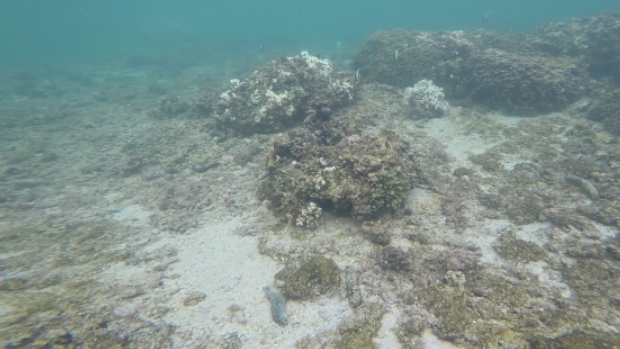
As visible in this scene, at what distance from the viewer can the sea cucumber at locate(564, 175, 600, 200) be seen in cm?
788

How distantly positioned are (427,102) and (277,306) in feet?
38.7

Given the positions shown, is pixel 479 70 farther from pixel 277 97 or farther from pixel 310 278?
pixel 310 278

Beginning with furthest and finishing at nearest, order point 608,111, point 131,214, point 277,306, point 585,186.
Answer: point 608,111 → point 131,214 → point 585,186 → point 277,306

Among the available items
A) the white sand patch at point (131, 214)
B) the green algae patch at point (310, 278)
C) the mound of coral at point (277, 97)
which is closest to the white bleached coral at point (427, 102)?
the mound of coral at point (277, 97)

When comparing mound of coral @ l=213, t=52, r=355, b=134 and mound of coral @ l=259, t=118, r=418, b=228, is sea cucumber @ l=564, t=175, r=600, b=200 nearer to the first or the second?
mound of coral @ l=259, t=118, r=418, b=228

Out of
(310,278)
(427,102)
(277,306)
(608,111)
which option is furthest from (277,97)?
(608,111)

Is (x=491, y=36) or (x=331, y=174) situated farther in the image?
(x=491, y=36)

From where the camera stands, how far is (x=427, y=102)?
45.2 feet

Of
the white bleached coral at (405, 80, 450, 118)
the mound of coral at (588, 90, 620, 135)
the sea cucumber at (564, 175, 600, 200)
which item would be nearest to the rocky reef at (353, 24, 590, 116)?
the mound of coral at (588, 90, 620, 135)

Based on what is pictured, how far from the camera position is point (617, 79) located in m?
14.6

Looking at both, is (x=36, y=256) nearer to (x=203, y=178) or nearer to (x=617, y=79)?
(x=203, y=178)

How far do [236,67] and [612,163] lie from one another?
103 feet

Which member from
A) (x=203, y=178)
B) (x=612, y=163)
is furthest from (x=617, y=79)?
(x=203, y=178)

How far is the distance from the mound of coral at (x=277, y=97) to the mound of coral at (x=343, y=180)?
4.31 metres
